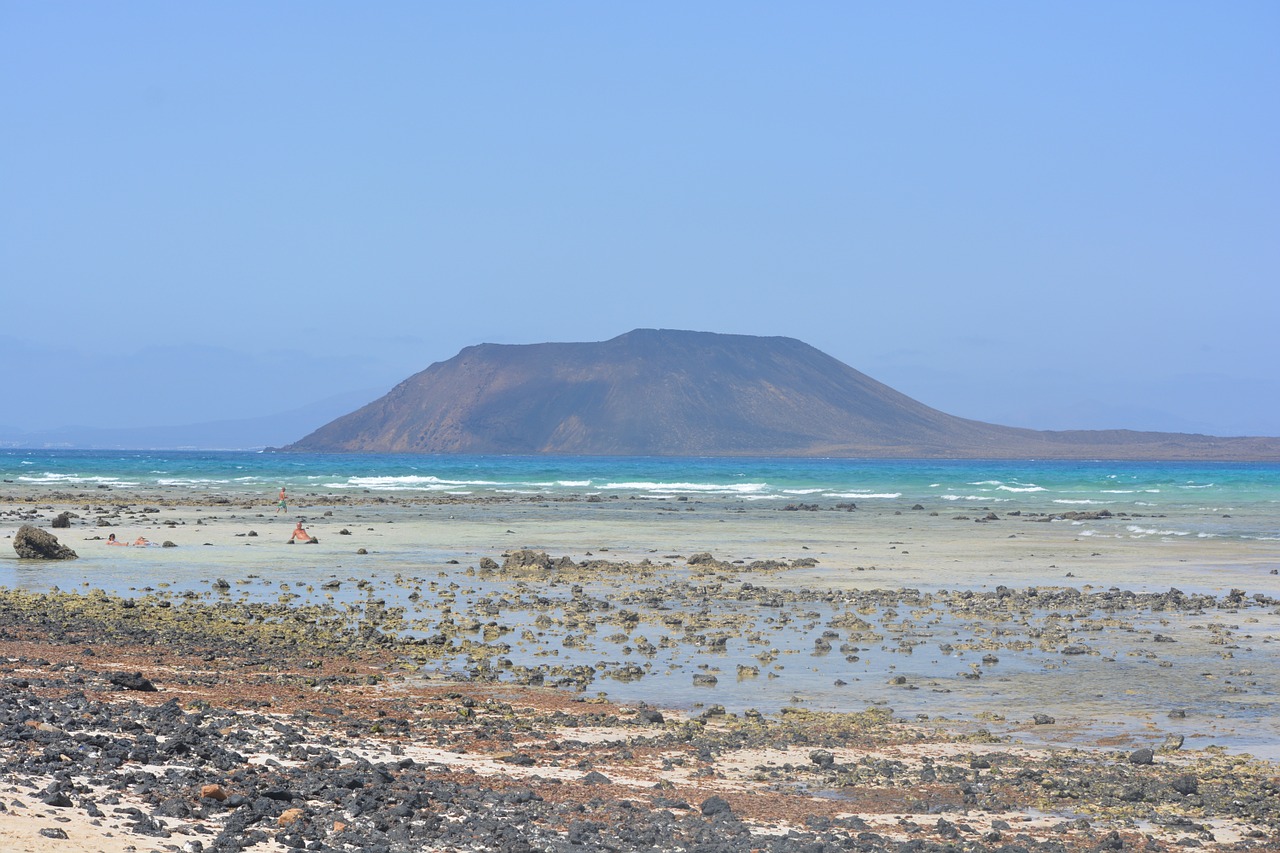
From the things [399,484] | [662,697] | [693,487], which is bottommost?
[662,697]

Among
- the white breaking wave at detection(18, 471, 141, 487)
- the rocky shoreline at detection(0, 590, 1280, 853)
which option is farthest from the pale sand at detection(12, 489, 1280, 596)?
the white breaking wave at detection(18, 471, 141, 487)

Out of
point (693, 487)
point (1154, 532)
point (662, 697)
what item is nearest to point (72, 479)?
point (693, 487)

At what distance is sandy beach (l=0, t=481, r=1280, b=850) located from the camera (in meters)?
8.32

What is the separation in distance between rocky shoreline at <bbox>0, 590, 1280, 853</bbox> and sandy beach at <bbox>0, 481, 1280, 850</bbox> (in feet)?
0.12

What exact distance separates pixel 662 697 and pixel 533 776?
367cm

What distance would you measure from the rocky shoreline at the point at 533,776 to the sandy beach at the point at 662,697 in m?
0.04

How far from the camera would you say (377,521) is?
46.2m

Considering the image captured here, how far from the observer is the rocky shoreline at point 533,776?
783 centimetres

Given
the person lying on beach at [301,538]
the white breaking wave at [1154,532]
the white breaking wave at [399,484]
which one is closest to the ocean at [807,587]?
the white breaking wave at [1154,532]

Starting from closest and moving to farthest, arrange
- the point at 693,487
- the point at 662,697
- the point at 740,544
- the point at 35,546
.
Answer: the point at 662,697 → the point at 35,546 → the point at 740,544 → the point at 693,487

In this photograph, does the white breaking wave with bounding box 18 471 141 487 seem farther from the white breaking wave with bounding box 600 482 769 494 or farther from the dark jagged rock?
the dark jagged rock

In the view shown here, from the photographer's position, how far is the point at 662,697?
13.0 metres

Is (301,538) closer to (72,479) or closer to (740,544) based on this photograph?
(740,544)

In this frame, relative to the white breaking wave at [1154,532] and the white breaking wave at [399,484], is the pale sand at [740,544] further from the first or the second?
the white breaking wave at [399,484]
